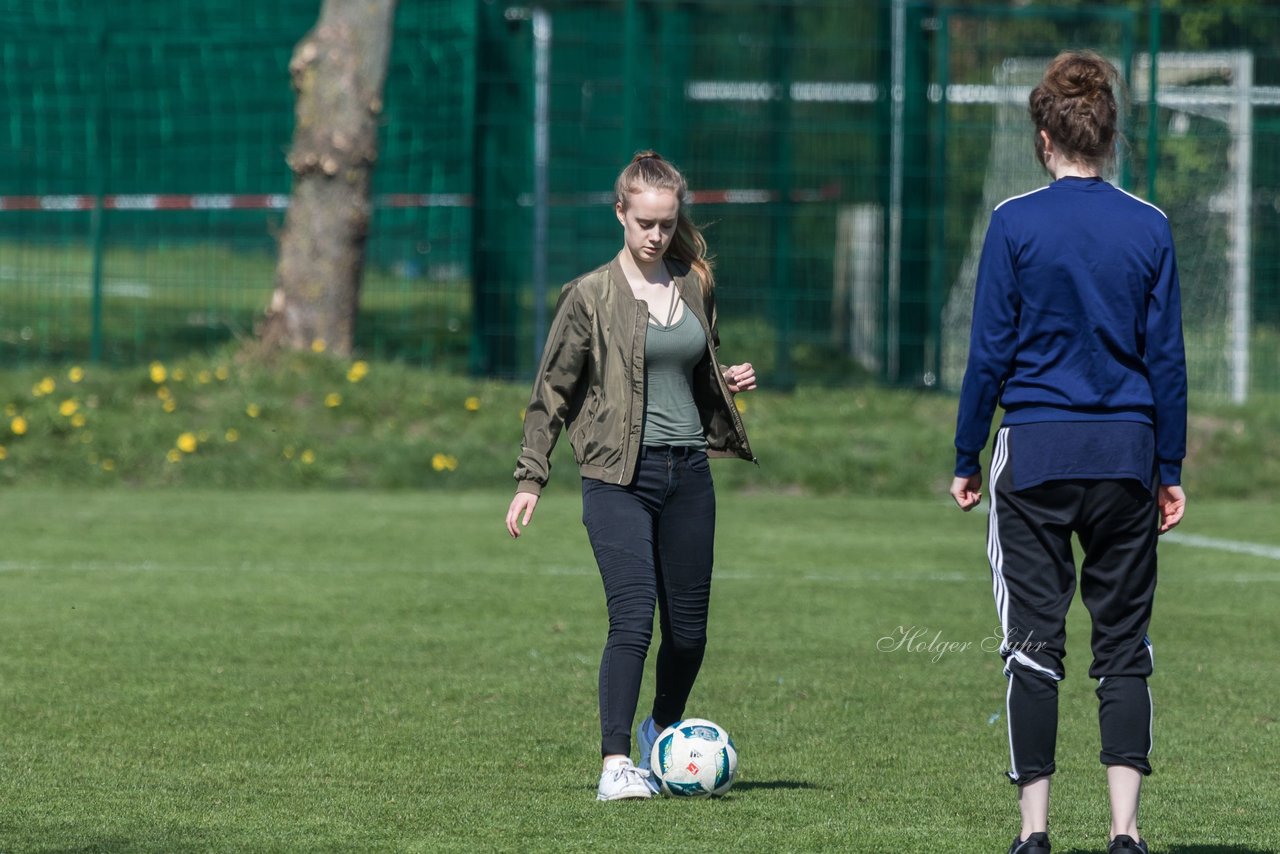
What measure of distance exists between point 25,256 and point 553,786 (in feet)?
46.4

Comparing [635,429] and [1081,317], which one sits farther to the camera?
[635,429]

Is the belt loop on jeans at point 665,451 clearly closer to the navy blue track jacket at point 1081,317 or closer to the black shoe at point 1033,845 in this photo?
the navy blue track jacket at point 1081,317

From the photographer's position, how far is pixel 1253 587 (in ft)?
30.2

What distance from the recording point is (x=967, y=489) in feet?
14.1

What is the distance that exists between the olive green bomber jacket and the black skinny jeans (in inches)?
3.1

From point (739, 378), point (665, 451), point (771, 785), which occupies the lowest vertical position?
point (771, 785)

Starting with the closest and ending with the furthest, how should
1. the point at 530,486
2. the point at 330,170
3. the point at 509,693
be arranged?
the point at 530,486, the point at 509,693, the point at 330,170

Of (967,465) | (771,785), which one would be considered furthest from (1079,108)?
(771,785)

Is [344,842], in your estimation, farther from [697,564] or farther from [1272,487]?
[1272,487]

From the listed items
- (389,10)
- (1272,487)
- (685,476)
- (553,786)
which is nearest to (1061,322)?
(685,476)

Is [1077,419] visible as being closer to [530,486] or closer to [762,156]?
[530,486]

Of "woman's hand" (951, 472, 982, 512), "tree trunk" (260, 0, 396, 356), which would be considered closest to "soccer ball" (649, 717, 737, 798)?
"woman's hand" (951, 472, 982, 512)

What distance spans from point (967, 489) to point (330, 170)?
11.1 meters

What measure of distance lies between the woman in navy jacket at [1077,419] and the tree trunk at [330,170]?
36.1 ft
